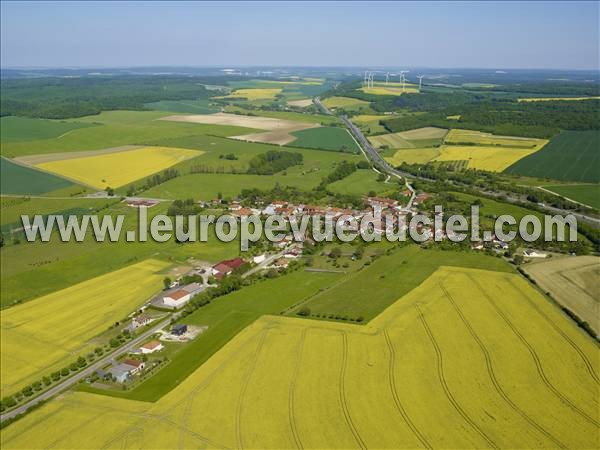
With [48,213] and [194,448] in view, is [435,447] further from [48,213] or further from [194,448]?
[48,213]

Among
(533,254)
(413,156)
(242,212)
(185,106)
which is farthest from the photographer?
(185,106)

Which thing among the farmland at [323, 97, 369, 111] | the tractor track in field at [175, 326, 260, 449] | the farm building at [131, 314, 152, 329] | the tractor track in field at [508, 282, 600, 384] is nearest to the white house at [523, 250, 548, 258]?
the tractor track in field at [508, 282, 600, 384]

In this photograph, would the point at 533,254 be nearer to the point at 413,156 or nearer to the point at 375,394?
the point at 375,394

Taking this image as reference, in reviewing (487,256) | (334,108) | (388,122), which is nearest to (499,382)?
(487,256)

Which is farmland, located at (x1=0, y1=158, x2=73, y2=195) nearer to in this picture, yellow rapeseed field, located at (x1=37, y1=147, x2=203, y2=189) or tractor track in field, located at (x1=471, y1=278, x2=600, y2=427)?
yellow rapeseed field, located at (x1=37, y1=147, x2=203, y2=189)

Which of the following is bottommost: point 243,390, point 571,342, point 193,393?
point 193,393

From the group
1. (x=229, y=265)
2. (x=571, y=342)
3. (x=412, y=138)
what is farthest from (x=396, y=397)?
(x=412, y=138)
